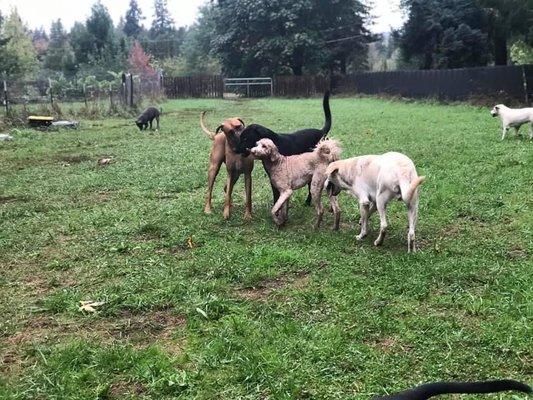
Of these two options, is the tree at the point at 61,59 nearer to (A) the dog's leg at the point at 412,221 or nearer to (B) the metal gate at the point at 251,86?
(B) the metal gate at the point at 251,86

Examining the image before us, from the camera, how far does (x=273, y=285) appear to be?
16.0 feet

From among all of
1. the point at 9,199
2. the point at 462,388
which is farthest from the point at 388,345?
the point at 9,199

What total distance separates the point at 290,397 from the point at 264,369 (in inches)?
12.9

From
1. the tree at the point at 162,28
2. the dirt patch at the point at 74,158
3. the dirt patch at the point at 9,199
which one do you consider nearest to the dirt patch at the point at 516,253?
the dirt patch at the point at 9,199

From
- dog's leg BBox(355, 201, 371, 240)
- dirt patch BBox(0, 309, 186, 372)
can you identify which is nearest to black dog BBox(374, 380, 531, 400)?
dirt patch BBox(0, 309, 186, 372)

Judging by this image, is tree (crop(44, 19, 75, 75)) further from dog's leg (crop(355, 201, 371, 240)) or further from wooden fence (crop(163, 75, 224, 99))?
dog's leg (crop(355, 201, 371, 240))

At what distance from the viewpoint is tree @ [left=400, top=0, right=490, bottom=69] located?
30.9 metres

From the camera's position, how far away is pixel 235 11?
139ft

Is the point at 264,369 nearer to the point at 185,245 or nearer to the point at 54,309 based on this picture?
the point at 54,309

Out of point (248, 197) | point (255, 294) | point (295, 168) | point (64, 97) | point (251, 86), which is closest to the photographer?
point (255, 294)

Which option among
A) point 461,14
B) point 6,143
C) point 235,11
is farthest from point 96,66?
point 6,143

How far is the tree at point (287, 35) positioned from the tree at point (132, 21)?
180 feet

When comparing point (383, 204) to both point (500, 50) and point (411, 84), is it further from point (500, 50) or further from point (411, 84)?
point (500, 50)

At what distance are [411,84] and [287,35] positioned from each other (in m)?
13.8
